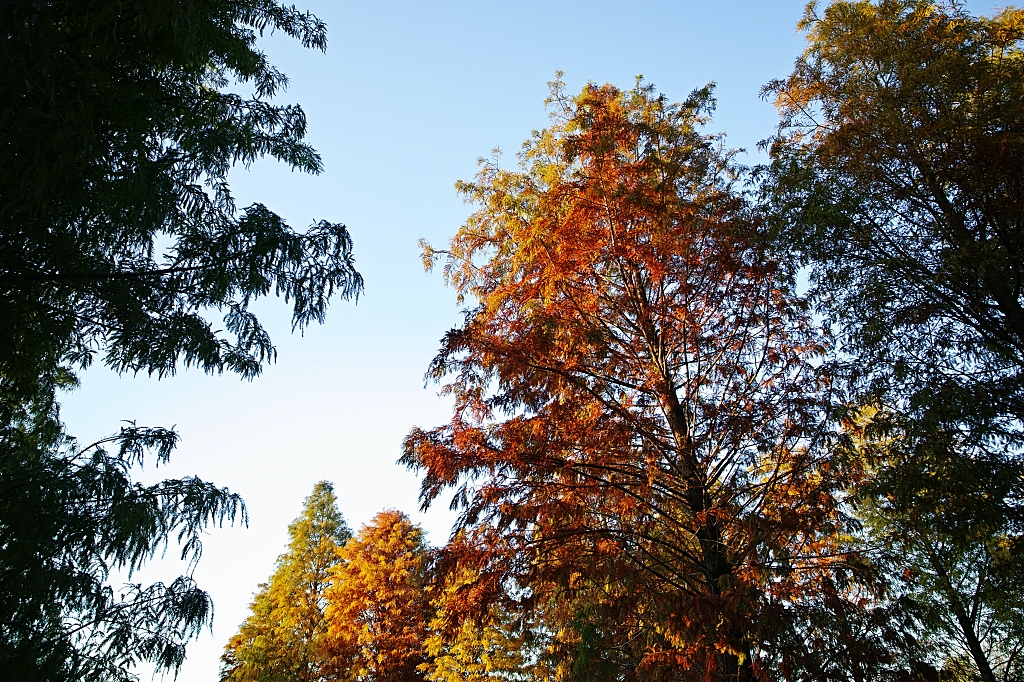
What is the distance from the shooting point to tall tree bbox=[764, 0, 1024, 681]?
641 centimetres

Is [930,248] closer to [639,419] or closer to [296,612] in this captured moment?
[639,419]

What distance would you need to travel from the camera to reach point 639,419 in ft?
26.5

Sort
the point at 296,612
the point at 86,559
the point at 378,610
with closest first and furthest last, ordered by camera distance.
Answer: the point at 86,559 → the point at 378,610 → the point at 296,612

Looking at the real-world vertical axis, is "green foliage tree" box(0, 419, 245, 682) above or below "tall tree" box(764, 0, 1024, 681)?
below

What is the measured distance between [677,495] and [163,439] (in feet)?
17.6

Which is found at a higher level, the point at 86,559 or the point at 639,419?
the point at 639,419

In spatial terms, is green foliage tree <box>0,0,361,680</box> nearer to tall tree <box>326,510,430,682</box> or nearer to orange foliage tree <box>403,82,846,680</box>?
orange foliage tree <box>403,82,846,680</box>

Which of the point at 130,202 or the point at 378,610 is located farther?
the point at 378,610

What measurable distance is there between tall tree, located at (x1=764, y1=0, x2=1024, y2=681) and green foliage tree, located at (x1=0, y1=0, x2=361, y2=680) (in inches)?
220

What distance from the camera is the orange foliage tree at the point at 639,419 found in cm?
646

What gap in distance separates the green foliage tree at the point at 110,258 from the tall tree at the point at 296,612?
475 inches

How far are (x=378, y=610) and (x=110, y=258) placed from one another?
A: 13.4 metres

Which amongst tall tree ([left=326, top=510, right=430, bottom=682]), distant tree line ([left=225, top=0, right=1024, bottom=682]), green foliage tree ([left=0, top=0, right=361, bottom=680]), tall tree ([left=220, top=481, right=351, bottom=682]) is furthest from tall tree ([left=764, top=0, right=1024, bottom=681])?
tall tree ([left=220, top=481, right=351, bottom=682])

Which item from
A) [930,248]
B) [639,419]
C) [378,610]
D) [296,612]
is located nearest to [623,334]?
[639,419]
